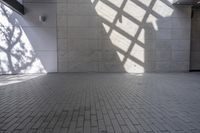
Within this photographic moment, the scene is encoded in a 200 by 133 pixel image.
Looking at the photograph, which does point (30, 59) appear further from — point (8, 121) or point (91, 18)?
point (8, 121)

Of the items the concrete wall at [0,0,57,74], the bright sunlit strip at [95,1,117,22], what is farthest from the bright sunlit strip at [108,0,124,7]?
the concrete wall at [0,0,57,74]

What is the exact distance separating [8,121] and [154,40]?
887 cm

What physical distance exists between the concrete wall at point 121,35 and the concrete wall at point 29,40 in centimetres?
47

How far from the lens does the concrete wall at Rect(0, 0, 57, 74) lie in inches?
382

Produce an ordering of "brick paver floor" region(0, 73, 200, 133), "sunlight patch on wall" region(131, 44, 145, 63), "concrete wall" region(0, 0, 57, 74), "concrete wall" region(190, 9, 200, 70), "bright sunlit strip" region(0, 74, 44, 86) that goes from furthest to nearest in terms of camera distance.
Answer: "concrete wall" region(190, 9, 200, 70) → "sunlight patch on wall" region(131, 44, 145, 63) → "concrete wall" region(0, 0, 57, 74) → "bright sunlit strip" region(0, 74, 44, 86) → "brick paver floor" region(0, 73, 200, 133)

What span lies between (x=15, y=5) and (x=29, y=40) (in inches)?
78.0

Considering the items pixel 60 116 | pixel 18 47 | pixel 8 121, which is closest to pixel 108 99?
pixel 60 116

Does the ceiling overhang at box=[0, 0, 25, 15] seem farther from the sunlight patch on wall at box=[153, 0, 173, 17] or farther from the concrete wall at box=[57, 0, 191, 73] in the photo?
the sunlight patch on wall at box=[153, 0, 173, 17]

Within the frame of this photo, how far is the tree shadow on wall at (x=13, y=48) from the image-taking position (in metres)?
9.68

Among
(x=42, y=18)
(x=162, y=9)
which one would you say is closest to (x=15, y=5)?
(x=42, y=18)

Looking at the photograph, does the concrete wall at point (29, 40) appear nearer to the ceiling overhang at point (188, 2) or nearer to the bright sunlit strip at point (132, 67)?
the bright sunlit strip at point (132, 67)

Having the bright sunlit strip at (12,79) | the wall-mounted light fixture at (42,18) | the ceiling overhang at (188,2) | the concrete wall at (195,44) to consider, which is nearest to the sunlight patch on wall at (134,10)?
the ceiling overhang at (188,2)

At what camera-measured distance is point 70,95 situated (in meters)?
5.12

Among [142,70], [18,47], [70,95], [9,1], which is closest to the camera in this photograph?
[70,95]
